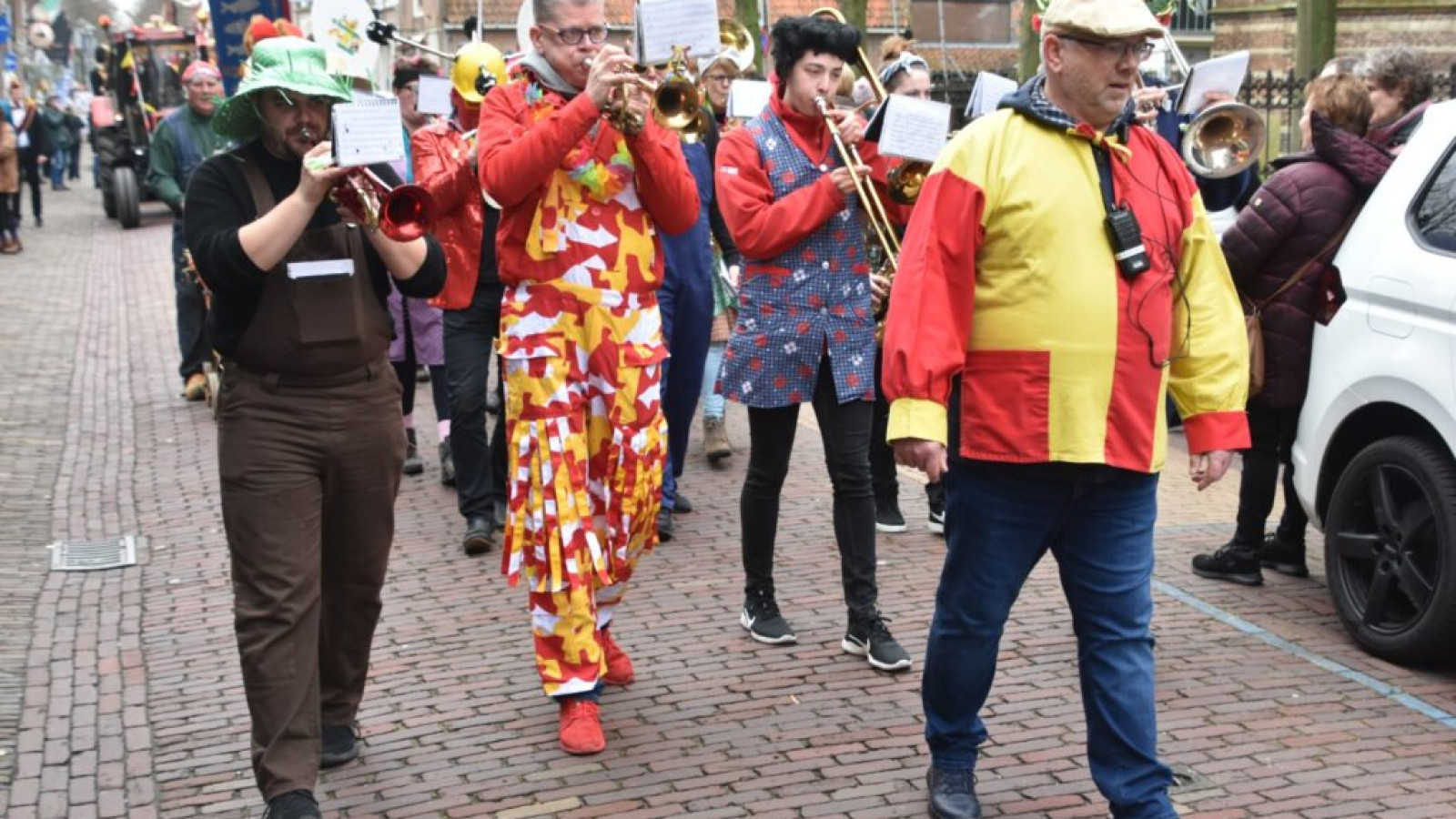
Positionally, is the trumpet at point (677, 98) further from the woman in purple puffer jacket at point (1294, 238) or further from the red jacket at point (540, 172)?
the woman in purple puffer jacket at point (1294, 238)

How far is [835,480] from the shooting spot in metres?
5.49

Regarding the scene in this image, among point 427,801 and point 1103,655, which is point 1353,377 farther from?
point 427,801

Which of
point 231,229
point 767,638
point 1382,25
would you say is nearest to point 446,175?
point 231,229

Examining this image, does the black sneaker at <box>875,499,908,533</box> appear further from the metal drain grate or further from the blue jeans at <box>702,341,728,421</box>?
the metal drain grate

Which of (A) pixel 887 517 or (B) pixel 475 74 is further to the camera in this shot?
(A) pixel 887 517

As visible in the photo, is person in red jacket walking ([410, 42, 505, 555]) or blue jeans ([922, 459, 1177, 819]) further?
→ person in red jacket walking ([410, 42, 505, 555])

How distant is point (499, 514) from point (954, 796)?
3.74 meters

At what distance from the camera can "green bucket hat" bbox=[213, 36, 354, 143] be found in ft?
13.4

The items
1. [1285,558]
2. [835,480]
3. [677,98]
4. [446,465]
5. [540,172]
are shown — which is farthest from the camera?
[446,465]

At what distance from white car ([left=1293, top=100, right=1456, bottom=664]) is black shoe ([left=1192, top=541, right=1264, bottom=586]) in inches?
20.3

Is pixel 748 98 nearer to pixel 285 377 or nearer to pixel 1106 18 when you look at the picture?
pixel 285 377

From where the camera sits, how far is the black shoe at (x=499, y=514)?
7410mm

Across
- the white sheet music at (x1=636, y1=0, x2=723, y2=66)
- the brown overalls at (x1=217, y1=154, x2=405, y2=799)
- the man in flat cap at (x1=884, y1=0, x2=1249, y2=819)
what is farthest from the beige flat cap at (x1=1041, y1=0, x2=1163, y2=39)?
the brown overalls at (x1=217, y1=154, x2=405, y2=799)

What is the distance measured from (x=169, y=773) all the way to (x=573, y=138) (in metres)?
2.12
